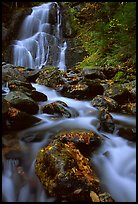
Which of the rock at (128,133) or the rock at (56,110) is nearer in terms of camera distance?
the rock at (128,133)

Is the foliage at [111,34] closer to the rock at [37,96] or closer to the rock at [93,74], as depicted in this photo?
the rock at [93,74]

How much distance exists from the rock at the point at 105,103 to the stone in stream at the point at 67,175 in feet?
9.25

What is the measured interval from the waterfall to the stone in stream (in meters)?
9.98

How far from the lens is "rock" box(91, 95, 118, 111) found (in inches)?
270

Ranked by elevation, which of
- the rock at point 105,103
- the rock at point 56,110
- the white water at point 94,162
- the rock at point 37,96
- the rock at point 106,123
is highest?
the rock at point 37,96

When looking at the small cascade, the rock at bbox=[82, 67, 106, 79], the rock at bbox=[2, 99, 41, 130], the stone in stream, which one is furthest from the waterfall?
the stone in stream

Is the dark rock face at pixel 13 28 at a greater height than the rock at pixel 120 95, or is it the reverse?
the dark rock face at pixel 13 28

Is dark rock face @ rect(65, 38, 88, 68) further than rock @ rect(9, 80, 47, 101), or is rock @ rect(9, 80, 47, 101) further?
dark rock face @ rect(65, 38, 88, 68)

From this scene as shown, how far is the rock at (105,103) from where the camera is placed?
685 centimetres

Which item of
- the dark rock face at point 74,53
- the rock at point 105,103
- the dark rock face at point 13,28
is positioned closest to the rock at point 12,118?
the rock at point 105,103

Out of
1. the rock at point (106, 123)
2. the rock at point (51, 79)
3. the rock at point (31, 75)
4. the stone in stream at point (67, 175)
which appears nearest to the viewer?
the stone in stream at point (67, 175)

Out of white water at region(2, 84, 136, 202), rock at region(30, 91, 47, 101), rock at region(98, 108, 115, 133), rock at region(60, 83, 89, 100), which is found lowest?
white water at region(2, 84, 136, 202)

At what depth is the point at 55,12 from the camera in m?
17.2

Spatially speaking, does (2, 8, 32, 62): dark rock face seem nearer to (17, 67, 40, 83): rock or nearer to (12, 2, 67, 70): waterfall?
(12, 2, 67, 70): waterfall
